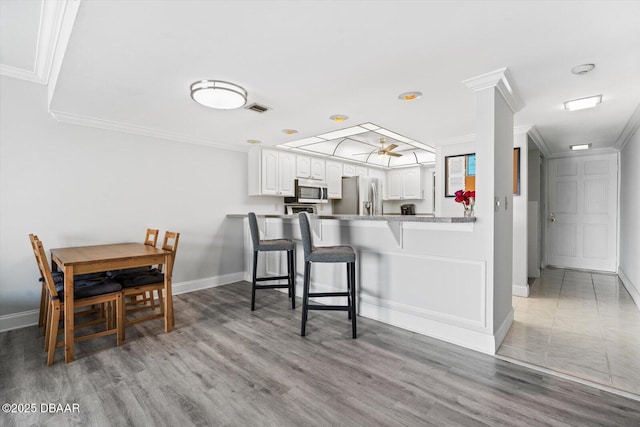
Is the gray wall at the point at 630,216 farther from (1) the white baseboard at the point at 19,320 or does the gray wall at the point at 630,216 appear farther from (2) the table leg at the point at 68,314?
(1) the white baseboard at the point at 19,320

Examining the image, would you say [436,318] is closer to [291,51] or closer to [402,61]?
[402,61]

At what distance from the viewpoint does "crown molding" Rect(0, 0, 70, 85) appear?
2082mm

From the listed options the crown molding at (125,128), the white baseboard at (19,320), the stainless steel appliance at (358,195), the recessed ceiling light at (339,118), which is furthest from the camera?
the stainless steel appliance at (358,195)

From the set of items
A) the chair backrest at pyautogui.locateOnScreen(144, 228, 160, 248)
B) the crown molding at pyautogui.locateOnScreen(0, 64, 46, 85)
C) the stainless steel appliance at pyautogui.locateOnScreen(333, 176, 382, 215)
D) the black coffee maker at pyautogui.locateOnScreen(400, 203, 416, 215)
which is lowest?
the chair backrest at pyautogui.locateOnScreen(144, 228, 160, 248)

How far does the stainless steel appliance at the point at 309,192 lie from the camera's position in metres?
5.56

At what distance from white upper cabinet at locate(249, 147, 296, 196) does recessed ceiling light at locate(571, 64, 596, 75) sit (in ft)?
13.2

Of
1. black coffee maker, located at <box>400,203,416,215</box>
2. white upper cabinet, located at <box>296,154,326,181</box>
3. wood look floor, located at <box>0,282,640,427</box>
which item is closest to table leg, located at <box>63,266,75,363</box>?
wood look floor, located at <box>0,282,640,427</box>

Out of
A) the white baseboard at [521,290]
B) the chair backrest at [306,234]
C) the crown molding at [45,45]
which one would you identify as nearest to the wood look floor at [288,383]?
Answer: the chair backrest at [306,234]

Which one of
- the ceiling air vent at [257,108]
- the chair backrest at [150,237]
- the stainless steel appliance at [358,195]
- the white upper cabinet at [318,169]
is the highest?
the ceiling air vent at [257,108]

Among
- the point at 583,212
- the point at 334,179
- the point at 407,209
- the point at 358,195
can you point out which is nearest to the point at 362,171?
the point at 358,195

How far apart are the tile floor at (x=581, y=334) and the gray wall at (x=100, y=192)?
4.06 meters

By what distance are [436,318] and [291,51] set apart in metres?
2.56

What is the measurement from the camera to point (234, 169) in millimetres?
5023

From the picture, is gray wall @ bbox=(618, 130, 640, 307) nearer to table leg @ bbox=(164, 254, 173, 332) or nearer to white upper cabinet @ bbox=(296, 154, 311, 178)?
white upper cabinet @ bbox=(296, 154, 311, 178)
